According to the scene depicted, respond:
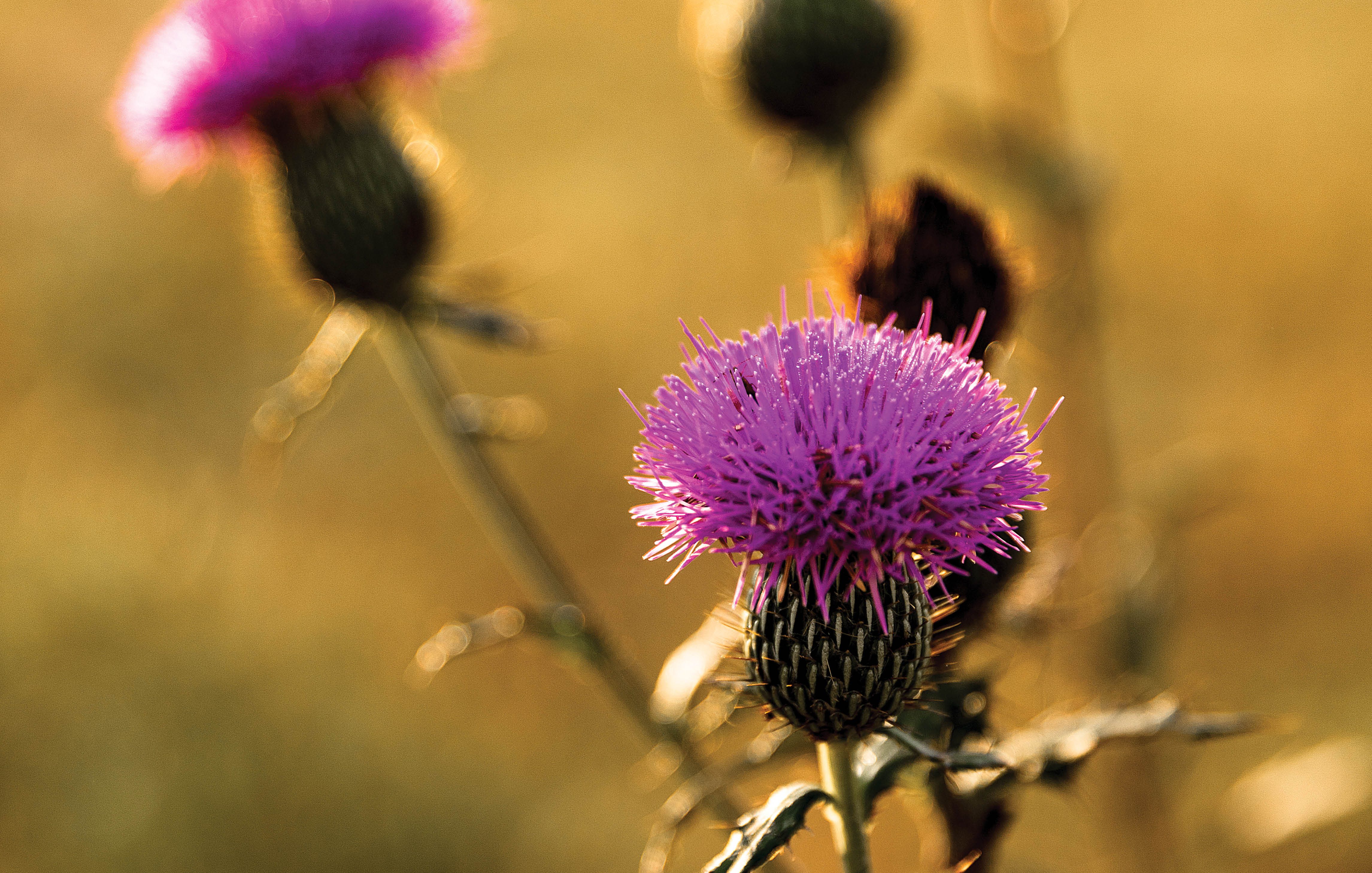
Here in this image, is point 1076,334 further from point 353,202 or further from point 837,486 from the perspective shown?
point 353,202

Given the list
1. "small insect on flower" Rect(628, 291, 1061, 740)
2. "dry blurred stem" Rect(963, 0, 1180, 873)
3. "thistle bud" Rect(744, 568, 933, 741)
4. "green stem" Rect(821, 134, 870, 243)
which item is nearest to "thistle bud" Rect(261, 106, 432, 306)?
"green stem" Rect(821, 134, 870, 243)

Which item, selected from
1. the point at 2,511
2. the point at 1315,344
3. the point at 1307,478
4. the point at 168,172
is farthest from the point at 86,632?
the point at 1315,344

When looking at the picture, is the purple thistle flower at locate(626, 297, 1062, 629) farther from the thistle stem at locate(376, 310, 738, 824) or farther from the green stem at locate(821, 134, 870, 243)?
the green stem at locate(821, 134, 870, 243)

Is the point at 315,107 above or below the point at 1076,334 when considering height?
above

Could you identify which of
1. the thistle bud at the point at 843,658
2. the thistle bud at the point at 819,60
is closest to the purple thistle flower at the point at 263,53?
the thistle bud at the point at 819,60

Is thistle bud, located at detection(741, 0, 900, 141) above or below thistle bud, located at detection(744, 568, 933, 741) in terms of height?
above

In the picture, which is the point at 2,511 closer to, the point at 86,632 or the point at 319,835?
the point at 86,632

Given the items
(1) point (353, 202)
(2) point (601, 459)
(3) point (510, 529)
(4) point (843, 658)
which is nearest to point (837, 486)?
(4) point (843, 658)
